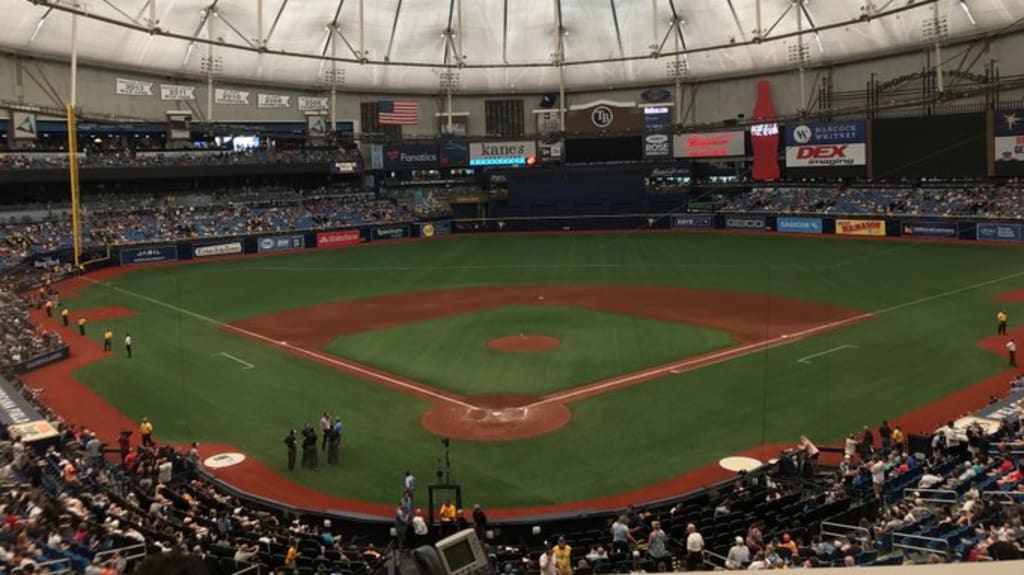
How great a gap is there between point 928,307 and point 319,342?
27.6m

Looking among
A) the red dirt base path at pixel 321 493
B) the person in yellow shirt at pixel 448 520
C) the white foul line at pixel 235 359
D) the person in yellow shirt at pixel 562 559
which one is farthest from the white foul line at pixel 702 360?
the white foul line at pixel 235 359

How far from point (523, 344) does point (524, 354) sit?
6.01ft

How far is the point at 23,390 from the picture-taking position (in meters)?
27.0

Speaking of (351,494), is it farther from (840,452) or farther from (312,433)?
(840,452)

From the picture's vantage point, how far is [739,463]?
21.8 metres

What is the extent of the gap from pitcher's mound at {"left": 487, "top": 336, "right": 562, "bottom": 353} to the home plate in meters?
13.0

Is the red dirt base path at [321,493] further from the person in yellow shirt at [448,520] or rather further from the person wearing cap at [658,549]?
A: the person wearing cap at [658,549]

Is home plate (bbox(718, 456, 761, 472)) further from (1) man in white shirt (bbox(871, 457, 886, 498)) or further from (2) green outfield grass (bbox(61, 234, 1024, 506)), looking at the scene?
(1) man in white shirt (bbox(871, 457, 886, 498))

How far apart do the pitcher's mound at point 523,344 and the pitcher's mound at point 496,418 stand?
636 centimetres

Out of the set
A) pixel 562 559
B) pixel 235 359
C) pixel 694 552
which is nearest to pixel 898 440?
pixel 694 552

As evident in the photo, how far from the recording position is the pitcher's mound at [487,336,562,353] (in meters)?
34.3

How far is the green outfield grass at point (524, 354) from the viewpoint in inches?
1185

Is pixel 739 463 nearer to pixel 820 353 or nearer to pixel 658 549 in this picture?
pixel 658 549

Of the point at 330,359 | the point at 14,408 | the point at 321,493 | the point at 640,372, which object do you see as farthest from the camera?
the point at 330,359
